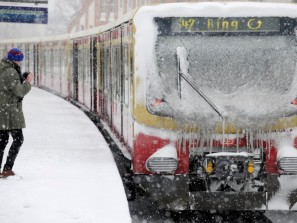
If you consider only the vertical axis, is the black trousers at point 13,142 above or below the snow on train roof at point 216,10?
below

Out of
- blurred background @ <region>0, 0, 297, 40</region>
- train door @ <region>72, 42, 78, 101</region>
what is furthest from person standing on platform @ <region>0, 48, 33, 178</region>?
blurred background @ <region>0, 0, 297, 40</region>

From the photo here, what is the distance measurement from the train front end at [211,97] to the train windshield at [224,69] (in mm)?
11

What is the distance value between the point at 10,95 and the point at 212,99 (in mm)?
2271

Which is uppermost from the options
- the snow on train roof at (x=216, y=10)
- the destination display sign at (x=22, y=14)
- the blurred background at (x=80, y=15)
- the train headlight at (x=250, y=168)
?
the blurred background at (x=80, y=15)

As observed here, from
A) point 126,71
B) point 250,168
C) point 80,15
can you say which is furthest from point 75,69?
point 80,15

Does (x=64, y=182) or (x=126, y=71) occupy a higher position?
(x=126, y=71)

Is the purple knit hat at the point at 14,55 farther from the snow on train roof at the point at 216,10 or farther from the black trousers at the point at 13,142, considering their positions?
the snow on train roof at the point at 216,10

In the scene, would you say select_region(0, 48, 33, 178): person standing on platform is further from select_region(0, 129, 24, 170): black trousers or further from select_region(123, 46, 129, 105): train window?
select_region(123, 46, 129, 105): train window

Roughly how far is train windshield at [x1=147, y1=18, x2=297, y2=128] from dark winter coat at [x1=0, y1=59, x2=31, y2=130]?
148 centimetres

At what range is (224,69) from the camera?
7758mm

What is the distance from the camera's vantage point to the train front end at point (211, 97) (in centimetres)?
760

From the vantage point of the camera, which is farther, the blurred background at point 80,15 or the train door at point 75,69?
the blurred background at point 80,15

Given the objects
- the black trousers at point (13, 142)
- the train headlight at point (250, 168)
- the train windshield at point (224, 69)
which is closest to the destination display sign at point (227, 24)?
the train windshield at point (224, 69)

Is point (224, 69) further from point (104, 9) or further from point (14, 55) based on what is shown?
point (104, 9)
